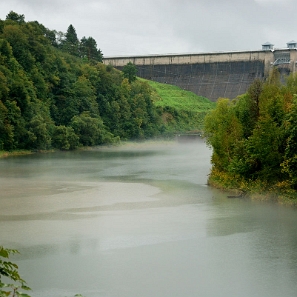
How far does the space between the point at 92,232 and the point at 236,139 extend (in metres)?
9.36

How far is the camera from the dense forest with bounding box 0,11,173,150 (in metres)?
43.6

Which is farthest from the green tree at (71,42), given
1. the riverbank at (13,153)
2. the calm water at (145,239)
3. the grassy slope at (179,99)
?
the calm water at (145,239)

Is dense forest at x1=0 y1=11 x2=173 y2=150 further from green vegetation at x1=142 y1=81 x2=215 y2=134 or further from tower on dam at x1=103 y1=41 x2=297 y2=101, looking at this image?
tower on dam at x1=103 y1=41 x2=297 y2=101

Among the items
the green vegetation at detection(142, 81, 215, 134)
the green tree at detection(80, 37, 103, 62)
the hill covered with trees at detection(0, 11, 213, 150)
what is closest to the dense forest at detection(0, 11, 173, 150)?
the hill covered with trees at detection(0, 11, 213, 150)

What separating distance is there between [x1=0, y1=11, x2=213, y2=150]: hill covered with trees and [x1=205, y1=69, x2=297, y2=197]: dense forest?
65.6 feet

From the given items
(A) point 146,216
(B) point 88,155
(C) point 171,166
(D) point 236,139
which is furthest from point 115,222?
(B) point 88,155

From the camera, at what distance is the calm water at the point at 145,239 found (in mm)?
11930

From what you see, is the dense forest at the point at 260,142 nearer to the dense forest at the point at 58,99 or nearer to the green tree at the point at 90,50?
the dense forest at the point at 58,99

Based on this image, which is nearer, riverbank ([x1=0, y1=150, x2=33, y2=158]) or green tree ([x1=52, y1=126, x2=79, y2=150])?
riverbank ([x1=0, y1=150, x2=33, y2=158])

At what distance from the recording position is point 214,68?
73688 mm

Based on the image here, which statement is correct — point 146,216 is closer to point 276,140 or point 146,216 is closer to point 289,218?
point 289,218

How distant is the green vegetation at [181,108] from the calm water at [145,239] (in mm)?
41401

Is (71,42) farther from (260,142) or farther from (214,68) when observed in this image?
(260,142)

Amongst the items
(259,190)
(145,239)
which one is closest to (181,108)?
(259,190)
